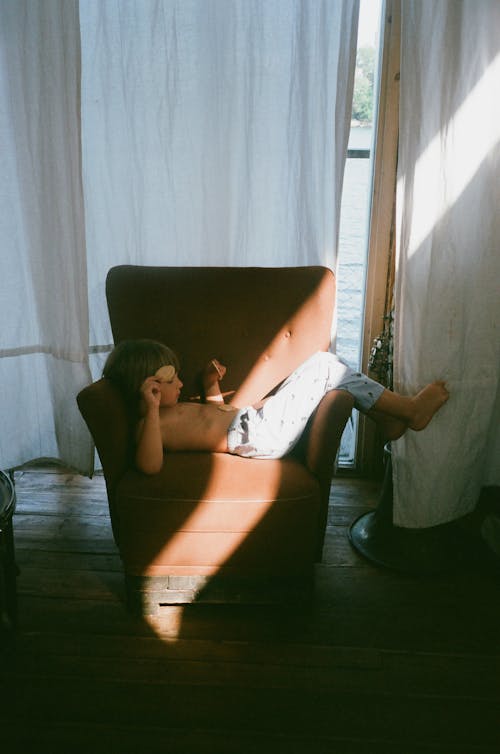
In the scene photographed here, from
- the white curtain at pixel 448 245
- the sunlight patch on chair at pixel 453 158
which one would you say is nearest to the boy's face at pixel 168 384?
the white curtain at pixel 448 245

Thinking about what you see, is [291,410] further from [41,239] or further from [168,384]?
[41,239]

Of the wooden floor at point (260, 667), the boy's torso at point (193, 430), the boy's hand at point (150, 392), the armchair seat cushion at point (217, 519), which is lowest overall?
the wooden floor at point (260, 667)

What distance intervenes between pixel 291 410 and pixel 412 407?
15.1 inches

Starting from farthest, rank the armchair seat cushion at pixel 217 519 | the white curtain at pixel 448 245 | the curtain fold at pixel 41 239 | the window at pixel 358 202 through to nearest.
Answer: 1. the window at pixel 358 202
2. the curtain fold at pixel 41 239
3. the white curtain at pixel 448 245
4. the armchair seat cushion at pixel 217 519

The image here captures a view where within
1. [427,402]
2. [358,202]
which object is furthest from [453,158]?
[427,402]

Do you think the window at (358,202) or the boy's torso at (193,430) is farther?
the window at (358,202)

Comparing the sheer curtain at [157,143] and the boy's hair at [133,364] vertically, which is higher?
the sheer curtain at [157,143]

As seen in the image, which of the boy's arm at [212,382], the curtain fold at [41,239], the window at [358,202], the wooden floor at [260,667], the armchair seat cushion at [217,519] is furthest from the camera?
the window at [358,202]

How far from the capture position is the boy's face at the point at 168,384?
1.78 metres

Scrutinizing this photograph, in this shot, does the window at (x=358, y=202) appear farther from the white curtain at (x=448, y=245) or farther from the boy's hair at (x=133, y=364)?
the boy's hair at (x=133, y=364)

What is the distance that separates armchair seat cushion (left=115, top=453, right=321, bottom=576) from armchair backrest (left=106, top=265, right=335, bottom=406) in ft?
1.48

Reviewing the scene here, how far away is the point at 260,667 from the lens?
151 cm

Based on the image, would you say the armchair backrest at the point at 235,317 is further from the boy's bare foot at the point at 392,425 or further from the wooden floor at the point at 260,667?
the wooden floor at the point at 260,667

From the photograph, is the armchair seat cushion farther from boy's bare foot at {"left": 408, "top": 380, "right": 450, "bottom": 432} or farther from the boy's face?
boy's bare foot at {"left": 408, "top": 380, "right": 450, "bottom": 432}
